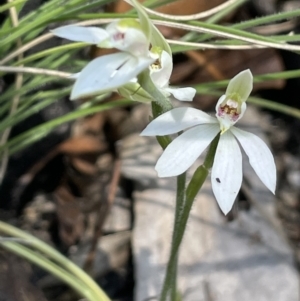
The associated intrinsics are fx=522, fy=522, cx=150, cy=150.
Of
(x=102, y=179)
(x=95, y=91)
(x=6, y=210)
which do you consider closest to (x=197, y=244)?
(x=102, y=179)

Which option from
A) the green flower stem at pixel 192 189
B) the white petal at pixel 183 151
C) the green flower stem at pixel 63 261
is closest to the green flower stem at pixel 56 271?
the green flower stem at pixel 63 261

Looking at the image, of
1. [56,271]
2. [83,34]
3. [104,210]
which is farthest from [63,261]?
[83,34]

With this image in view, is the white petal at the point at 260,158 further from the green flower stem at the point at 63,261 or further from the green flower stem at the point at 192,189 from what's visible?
Result: the green flower stem at the point at 63,261

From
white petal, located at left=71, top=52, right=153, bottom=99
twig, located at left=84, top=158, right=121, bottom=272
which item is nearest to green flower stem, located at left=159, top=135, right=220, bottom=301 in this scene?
white petal, located at left=71, top=52, right=153, bottom=99

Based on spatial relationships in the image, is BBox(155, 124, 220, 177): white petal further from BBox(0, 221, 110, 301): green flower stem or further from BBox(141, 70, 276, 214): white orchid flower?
BBox(0, 221, 110, 301): green flower stem

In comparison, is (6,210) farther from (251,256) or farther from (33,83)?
(251,256)

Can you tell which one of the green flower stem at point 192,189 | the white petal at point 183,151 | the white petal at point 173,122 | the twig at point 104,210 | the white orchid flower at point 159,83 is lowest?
the twig at point 104,210

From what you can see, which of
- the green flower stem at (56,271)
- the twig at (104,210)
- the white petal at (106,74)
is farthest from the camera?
the twig at (104,210)

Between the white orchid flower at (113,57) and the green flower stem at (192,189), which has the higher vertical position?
the white orchid flower at (113,57)
